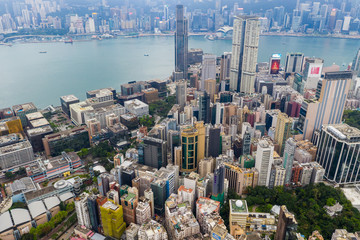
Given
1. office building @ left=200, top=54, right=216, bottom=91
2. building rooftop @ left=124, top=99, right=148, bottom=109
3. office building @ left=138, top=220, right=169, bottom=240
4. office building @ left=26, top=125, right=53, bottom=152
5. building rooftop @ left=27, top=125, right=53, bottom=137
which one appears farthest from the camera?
office building @ left=200, top=54, right=216, bottom=91

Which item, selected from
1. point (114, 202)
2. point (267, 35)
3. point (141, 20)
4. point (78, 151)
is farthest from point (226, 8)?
point (114, 202)

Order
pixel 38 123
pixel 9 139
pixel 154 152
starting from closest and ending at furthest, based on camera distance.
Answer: pixel 154 152 → pixel 9 139 → pixel 38 123

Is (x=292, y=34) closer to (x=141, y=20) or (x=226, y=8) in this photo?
(x=226, y=8)

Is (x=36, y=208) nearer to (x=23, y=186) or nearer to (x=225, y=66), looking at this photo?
(x=23, y=186)

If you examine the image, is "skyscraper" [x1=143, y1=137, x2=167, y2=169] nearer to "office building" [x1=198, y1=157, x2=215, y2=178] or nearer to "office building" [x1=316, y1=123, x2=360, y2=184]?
"office building" [x1=198, y1=157, x2=215, y2=178]

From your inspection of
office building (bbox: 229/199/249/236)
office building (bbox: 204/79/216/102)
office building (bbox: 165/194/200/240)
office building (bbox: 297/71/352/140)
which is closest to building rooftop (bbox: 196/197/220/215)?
office building (bbox: 165/194/200/240)

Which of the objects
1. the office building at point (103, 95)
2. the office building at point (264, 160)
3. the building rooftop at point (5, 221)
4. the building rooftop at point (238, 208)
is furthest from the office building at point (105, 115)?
the building rooftop at point (238, 208)

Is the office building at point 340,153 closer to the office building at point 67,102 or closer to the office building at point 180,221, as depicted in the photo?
the office building at point 180,221

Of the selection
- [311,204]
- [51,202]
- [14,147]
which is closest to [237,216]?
[311,204]
